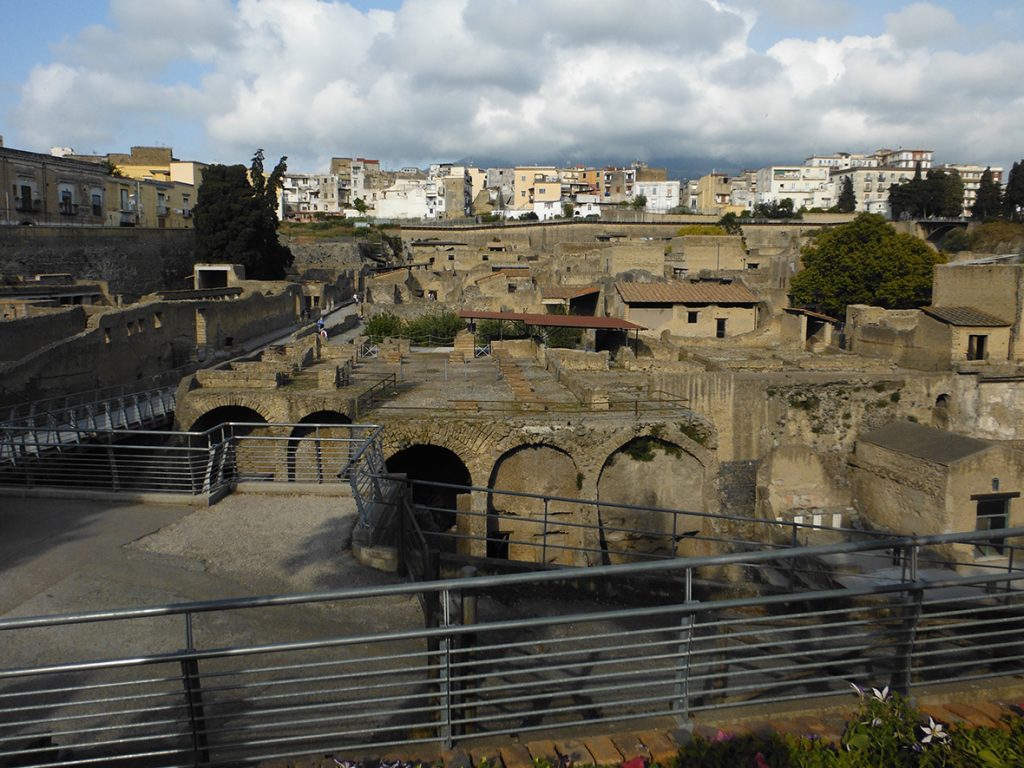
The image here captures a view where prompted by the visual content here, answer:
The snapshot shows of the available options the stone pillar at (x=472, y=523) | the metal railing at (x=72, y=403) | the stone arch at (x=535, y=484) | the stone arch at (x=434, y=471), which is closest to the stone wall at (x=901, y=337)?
the stone arch at (x=535, y=484)

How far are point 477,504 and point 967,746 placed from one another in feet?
39.3

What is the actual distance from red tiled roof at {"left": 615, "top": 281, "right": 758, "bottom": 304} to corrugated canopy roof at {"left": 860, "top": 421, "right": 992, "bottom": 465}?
1219 cm

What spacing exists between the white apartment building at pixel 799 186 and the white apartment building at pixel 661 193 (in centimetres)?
1184

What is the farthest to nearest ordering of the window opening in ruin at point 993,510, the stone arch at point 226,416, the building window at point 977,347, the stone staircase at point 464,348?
the stone staircase at point 464,348
the building window at point 977,347
the window opening in ruin at point 993,510
the stone arch at point 226,416

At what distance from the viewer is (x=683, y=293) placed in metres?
33.0

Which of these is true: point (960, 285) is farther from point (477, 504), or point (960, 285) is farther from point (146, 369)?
point (146, 369)

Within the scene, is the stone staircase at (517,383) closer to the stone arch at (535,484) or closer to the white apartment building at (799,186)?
the stone arch at (535,484)

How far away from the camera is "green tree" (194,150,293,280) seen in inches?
1748

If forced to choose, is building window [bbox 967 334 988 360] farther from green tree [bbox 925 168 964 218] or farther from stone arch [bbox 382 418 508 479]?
green tree [bbox 925 168 964 218]

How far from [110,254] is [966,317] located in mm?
37469

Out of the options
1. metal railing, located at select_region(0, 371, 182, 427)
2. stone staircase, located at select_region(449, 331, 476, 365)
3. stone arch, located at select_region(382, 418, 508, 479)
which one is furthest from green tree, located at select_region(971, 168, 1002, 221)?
metal railing, located at select_region(0, 371, 182, 427)

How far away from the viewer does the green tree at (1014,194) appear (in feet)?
221

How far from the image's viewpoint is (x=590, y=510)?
15438mm

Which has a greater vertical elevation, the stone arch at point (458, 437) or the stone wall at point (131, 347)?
the stone wall at point (131, 347)
